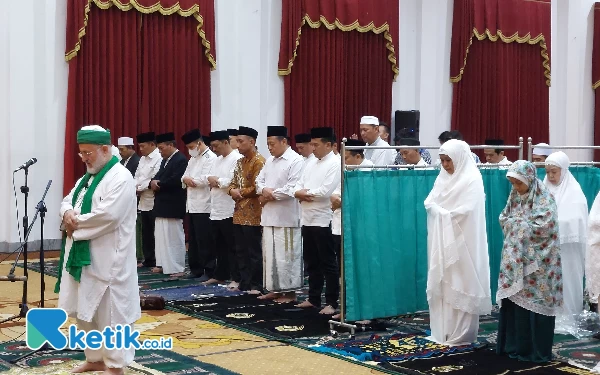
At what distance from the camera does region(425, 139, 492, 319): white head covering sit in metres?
5.82

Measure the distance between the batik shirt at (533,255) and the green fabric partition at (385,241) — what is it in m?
1.07

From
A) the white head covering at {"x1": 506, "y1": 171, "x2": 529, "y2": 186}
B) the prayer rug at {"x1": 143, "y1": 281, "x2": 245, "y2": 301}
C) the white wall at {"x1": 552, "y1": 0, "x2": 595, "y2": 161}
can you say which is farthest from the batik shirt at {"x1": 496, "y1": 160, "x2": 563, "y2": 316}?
the white wall at {"x1": 552, "y1": 0, "x2": 595, "y2": 161}

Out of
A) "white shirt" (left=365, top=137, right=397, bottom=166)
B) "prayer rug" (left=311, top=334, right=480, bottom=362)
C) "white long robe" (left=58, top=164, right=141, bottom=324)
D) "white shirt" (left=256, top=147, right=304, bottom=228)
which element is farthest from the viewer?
"white shirt" (left=365, top=137, right=397, bottom=166)

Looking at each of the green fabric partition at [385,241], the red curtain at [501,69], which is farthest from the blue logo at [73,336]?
the red curtain at [501,69]

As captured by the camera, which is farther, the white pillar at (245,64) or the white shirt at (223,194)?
the white pillar at (245,64)

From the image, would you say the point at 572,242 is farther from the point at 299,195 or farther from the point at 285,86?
the point at 285,86

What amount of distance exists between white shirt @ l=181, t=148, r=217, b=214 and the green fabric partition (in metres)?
2.58

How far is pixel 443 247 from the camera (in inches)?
231

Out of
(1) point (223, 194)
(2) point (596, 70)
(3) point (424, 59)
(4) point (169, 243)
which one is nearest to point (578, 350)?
(1) point (223, 194)

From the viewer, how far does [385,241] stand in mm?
6324

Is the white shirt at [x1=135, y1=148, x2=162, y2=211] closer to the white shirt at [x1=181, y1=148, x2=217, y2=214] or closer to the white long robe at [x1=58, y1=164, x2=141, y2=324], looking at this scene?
the white shirt at [x1=181, y1=148, x2=217, y2=214]

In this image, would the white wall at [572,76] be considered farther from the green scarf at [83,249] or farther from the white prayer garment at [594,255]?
the green scarf at [83,249]

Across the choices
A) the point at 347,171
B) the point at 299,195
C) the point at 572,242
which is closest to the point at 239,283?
the point at 299,195

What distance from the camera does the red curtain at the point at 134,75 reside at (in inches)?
397
